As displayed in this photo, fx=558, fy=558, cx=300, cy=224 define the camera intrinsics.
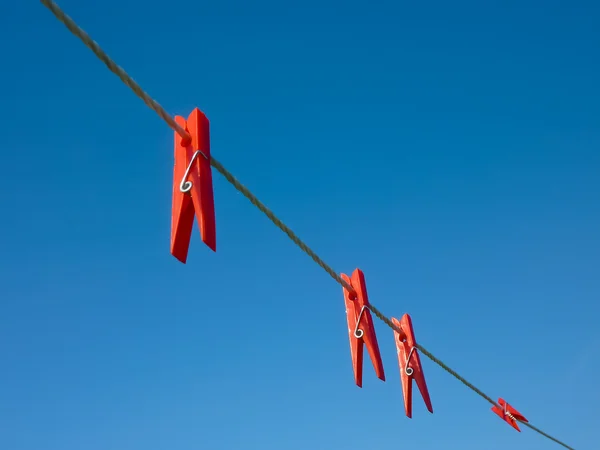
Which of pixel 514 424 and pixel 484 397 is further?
pixel 514 424

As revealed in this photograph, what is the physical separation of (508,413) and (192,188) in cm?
401


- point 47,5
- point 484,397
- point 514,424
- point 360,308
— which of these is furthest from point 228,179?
point 514,424

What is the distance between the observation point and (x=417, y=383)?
3.33m

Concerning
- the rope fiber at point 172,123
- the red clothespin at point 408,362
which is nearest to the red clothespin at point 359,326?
the rope fiber at point 172,123

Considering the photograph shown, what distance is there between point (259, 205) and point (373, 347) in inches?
43.1

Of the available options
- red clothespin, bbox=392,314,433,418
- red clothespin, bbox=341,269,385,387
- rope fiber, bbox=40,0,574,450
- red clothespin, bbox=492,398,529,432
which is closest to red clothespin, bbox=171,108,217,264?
rope fiber, bbox=40,0,574,450

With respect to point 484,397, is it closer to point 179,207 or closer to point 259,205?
point 259,205

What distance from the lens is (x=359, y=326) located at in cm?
289

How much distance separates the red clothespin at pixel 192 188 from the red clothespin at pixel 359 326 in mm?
1425

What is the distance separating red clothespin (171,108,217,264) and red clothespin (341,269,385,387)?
1425 millimetres

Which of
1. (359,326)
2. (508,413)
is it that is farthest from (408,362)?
(508,413)

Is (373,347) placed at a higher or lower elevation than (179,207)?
higher

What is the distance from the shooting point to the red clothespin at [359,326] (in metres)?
2.85

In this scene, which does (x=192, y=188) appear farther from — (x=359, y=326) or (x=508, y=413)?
(x=508, y=413)
